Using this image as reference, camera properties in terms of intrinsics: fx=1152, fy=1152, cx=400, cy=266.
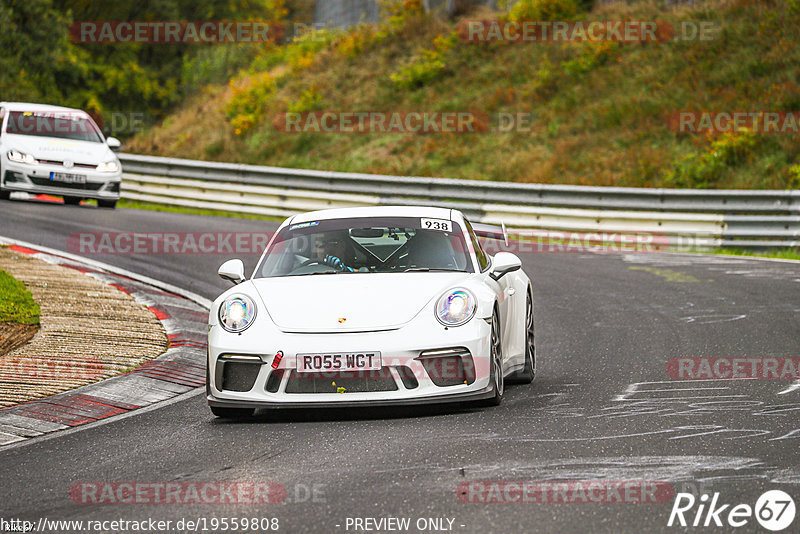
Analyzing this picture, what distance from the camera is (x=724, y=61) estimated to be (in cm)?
2498

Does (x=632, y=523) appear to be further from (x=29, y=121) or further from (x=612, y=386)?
(x=29, y=121)

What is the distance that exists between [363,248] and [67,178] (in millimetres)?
13710

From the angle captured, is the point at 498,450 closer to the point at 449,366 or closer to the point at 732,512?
the point at 449,366

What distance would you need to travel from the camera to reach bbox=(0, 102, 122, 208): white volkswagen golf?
2041cm

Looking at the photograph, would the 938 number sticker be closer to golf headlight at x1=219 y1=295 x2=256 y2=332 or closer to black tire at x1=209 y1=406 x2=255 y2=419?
golf headlight at x1=219 y1=295 x2=256 y2=332

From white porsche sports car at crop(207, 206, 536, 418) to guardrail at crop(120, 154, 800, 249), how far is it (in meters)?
10.6

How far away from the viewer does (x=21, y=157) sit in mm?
20344

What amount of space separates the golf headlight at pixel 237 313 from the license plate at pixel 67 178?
14.2m

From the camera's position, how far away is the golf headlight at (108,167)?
2098 centimetres

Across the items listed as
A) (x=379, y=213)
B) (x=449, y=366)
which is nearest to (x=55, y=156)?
(x=379, y=213)

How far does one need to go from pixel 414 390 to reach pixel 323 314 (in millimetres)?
728

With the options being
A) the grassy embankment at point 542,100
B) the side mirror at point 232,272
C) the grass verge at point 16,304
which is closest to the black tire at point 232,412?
the side mirror at point 232,272

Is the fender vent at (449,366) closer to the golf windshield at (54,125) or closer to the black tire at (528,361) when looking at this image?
the black tire at (528,361)

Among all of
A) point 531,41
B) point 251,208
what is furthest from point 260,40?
point 251,208
